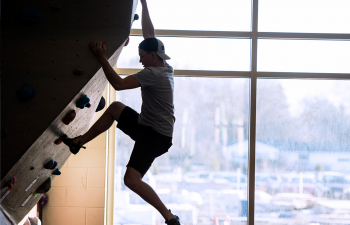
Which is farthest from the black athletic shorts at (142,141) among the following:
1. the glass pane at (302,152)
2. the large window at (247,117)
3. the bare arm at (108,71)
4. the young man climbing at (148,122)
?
the glass pane at (302,152)

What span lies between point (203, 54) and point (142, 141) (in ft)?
5.27

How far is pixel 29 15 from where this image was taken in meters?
1.28

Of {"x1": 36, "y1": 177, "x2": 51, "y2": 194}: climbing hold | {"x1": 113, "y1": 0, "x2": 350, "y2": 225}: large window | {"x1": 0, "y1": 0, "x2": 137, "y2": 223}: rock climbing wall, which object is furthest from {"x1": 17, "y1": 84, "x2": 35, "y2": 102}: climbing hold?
{"x1": 113, "y1": 0, "x2": 350, "y2": 225}: large window

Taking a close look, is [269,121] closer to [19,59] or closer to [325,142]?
[325,142]

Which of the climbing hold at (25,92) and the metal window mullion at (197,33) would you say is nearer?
the climbing hold at (25,92)

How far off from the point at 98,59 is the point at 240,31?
201cm

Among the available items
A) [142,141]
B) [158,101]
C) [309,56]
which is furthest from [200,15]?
[142,141]

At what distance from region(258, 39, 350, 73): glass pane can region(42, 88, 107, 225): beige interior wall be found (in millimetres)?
1883

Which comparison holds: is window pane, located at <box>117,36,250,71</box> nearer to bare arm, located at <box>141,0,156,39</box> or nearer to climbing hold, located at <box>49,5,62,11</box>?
bare arm, located at <box>141,0,156,39</box>

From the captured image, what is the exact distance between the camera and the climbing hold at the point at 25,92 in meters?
1.27

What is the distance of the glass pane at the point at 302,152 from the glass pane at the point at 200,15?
0.66 m

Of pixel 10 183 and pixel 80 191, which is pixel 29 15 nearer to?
pixel 10 183

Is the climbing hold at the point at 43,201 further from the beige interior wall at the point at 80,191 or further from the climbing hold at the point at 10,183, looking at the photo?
the climbing hold at the point at 10,183

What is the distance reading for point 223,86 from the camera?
10.1ft
